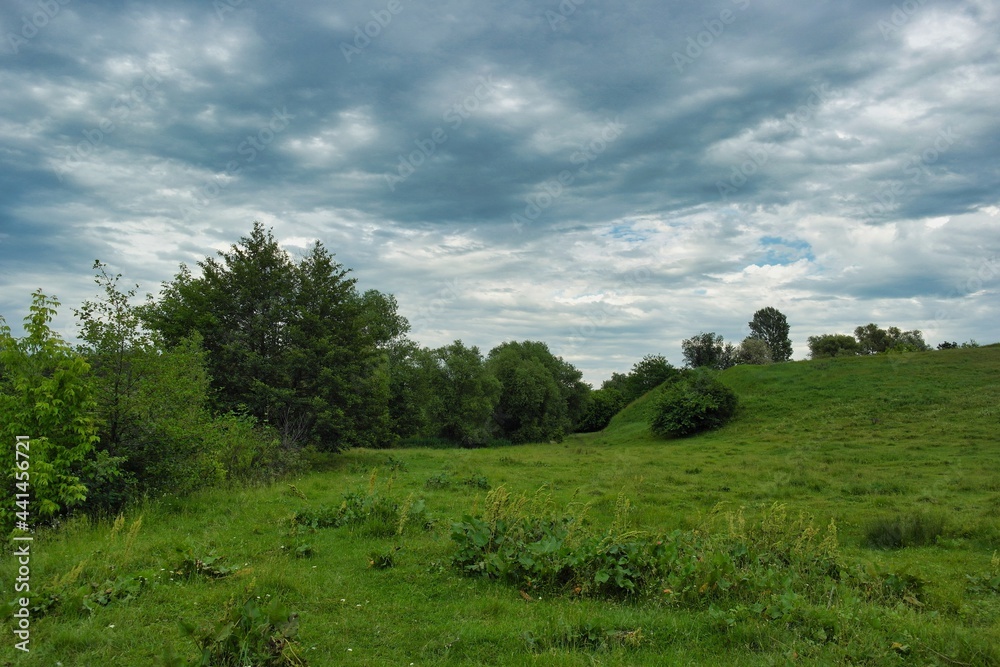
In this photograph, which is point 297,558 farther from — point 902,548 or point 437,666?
point 902,548

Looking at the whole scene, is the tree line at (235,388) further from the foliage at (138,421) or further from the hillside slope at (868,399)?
the hillside slope at (868,399)

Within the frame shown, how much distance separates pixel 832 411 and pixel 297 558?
38564 millimetres

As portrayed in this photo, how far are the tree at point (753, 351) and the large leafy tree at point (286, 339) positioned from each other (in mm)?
70715

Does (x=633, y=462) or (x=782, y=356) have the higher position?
(x=782, y=356)

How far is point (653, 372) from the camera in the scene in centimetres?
6988

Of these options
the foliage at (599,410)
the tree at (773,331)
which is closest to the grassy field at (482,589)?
the foliage at (599,410)

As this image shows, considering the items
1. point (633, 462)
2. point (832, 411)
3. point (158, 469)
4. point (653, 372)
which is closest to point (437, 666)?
point (158, 469)

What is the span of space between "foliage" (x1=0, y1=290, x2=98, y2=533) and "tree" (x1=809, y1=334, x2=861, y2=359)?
88587mm

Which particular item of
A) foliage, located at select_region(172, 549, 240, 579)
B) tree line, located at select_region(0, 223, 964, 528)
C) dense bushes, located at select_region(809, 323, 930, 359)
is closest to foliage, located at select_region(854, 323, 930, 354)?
dense bushes, located at select_region(809, 323, 930, 359)

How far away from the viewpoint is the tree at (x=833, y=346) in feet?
271

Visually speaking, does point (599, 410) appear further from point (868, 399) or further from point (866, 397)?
point (868, 399)

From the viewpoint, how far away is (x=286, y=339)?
92.8 ft

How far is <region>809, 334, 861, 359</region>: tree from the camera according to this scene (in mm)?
82625

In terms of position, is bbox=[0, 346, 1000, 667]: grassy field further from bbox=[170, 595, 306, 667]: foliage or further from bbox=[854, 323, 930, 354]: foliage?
bbox=[854, 323, 930, 354]: foliage
